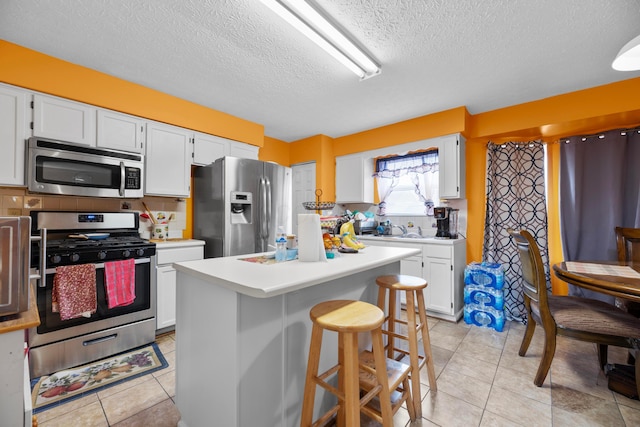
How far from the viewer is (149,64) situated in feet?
7.95

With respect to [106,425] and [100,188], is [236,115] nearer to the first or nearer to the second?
[100,188]

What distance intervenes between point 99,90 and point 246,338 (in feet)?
9.36

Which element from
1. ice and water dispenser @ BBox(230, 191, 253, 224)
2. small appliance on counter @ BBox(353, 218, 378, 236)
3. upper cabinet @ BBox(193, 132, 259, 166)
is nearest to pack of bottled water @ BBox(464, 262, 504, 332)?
small appliance on counter @ BBox(353, 218, 378, 236)

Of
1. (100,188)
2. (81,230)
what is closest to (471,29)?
(100,188)

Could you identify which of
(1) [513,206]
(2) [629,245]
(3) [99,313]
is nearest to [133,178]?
(3) [99,313]

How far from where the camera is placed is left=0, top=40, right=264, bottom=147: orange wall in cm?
217

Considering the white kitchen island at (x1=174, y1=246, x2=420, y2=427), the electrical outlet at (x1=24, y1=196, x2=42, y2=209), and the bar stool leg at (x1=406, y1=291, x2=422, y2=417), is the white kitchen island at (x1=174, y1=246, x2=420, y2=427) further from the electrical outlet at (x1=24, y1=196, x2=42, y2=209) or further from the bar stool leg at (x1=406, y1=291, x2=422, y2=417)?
the electrical outlet at (x1=24, y1=196, x2=42, y2=209)

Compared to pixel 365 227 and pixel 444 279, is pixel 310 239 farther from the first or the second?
pixel 365 227

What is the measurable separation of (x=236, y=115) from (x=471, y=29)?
2827 mm

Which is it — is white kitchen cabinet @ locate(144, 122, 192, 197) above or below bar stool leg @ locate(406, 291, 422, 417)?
above

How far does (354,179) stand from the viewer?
14.2 ft

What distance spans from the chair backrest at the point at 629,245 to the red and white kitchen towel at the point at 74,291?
4558 millimetres

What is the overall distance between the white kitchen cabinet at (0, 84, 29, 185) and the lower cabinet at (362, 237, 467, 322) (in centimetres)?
383

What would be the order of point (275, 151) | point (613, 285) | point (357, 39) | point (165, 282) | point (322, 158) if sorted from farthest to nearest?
point (275, 151) < point (322, 158) < point (165, 282) < point (357, 39) < point (613, 285)
